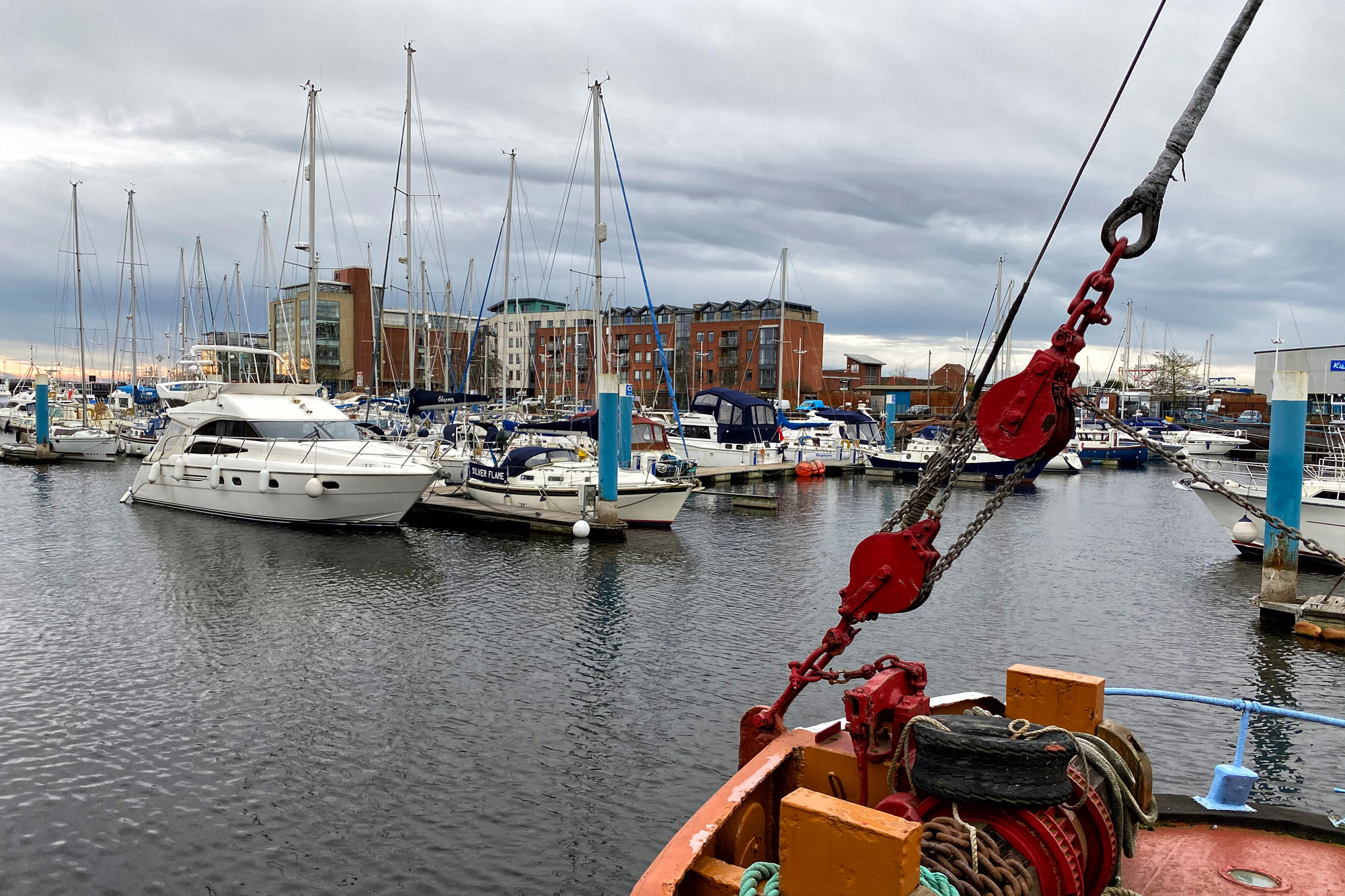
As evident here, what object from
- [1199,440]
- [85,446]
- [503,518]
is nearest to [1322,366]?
[1199,440]

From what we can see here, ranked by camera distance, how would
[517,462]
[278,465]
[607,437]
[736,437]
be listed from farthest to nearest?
[736,437] < [517,462] < [278,465] < [607,437]

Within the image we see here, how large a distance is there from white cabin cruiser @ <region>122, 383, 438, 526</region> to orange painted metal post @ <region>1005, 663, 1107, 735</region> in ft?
68.1

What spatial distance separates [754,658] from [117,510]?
80.3ft

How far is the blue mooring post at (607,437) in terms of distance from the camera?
24.2 m

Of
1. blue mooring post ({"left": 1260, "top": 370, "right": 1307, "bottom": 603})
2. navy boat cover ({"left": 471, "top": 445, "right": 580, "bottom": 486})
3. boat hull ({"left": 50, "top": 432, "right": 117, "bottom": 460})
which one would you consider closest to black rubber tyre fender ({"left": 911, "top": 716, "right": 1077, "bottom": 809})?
blue mooring post ({"left": 1260, "top": 370, "right": 1307, "bottom": 603})

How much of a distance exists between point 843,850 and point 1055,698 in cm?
273

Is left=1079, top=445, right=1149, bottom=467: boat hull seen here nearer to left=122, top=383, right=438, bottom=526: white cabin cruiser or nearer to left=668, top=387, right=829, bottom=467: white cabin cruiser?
left=668, top=387, right=829, bottom=467: white cabin cruiser

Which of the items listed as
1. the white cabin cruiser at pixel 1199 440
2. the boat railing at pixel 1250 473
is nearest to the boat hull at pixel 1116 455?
the white cabin cruiser at pixel 1199 440

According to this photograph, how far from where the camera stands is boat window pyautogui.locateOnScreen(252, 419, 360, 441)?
25500mm

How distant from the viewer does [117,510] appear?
2817cm

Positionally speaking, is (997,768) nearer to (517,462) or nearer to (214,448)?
(517,462)

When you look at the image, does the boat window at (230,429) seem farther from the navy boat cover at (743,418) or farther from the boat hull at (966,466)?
the boat hull at (966,466)

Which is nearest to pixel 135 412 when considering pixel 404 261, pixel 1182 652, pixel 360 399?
pixel 360 399

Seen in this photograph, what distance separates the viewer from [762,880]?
3.75 m
